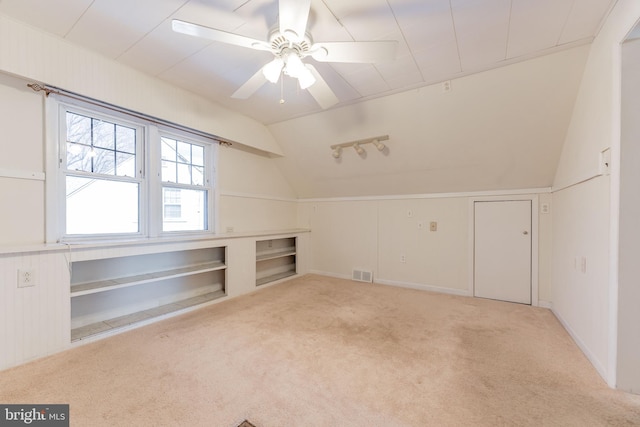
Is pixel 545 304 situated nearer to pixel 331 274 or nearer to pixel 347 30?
pixel 331 274

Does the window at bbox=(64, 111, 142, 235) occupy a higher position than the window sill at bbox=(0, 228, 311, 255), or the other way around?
the window at bbox=(64, 111, 142, 235)

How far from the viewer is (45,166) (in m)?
2.22

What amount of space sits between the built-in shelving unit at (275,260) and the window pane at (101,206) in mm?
1915

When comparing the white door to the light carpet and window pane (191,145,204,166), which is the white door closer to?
the light carpet

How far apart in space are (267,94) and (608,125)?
3.02 metres

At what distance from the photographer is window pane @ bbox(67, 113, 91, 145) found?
246 centimetres

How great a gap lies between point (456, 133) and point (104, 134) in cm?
392

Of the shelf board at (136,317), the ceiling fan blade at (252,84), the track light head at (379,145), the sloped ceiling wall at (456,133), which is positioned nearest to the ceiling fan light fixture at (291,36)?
the ceiling fan blade at (252,84)

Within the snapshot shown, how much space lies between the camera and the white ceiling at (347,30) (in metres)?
1.76

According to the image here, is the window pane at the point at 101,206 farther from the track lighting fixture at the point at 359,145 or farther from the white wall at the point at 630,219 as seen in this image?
the white wall at the point at 630,219

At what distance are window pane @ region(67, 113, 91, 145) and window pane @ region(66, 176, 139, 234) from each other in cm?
38

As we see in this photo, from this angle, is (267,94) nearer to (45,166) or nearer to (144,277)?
(45,166)

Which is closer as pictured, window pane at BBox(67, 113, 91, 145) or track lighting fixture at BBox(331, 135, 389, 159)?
window pane at BBox(67, 113, 91, 145)

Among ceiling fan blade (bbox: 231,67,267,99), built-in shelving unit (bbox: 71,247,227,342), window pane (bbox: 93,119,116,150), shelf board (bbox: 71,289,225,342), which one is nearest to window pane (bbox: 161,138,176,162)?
window pane (bbox: 93,119,116,150)
